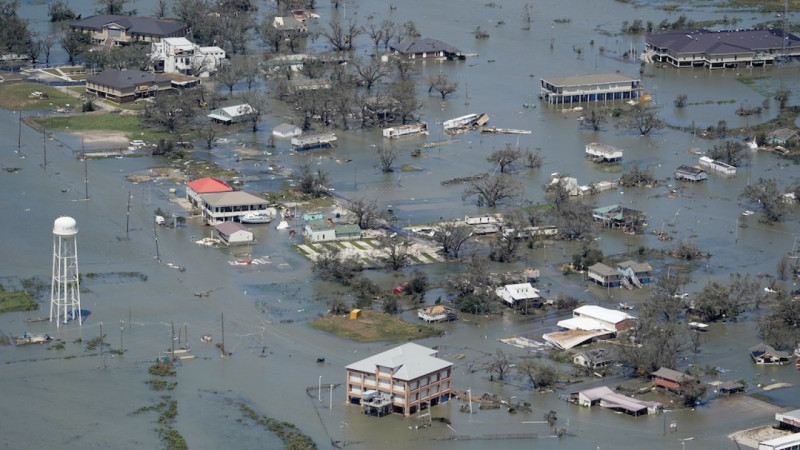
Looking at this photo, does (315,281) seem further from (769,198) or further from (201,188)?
(769,198)

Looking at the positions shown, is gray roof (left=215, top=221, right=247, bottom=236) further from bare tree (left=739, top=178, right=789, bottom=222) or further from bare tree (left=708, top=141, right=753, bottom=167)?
bare tree (left=708, top=141, right=753, bottom=167)

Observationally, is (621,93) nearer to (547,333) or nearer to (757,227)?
(757,227)

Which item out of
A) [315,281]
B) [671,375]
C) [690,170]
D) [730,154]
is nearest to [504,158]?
[690,170]

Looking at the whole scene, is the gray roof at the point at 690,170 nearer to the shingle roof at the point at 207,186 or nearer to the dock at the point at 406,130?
the dock at the point at 406,130

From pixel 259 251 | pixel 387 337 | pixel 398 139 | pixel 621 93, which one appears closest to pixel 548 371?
pixel 387 337

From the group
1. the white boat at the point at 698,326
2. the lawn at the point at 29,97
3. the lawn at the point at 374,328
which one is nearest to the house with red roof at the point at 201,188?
the lawn at the point at 374,328
